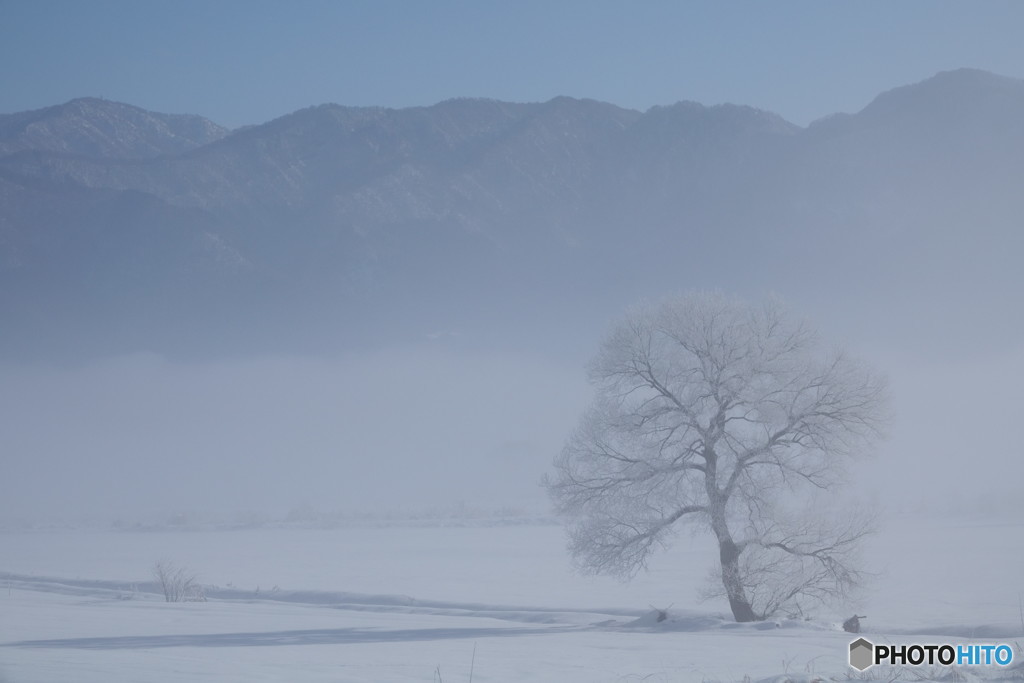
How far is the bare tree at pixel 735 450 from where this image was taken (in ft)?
68.7

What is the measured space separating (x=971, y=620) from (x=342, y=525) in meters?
53.6

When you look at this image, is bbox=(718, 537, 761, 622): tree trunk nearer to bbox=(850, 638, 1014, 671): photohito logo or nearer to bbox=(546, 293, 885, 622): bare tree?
bbox=(546, 293, 885, 622): bare tree

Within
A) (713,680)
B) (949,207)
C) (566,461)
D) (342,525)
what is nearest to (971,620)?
(566,461)

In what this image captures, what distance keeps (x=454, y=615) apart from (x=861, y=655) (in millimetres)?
13013

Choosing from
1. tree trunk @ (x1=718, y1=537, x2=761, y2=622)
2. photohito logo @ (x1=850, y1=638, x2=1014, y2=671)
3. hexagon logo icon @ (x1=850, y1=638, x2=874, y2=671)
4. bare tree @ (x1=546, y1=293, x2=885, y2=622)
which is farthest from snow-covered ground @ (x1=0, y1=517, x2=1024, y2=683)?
bare tree @ (x1=546, y1=293, x2=885, y2=622)

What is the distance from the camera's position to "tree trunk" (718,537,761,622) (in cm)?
2053

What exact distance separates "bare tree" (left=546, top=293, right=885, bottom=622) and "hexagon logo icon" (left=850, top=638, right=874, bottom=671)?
783 centimetres

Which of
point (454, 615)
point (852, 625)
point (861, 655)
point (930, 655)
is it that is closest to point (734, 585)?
point (852, 625)

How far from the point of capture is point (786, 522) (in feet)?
69.0

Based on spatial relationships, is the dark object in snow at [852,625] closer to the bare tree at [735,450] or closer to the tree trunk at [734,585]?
the bare tree at [735,450]

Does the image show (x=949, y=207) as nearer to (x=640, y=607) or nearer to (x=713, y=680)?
(x=640, y=607)

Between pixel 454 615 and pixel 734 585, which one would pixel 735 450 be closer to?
pixel 734 585

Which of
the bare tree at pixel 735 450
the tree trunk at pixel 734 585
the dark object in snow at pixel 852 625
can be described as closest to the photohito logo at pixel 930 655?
the dark object in snow at pixel 852 625

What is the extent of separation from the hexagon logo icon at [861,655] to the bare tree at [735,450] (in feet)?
25.7
